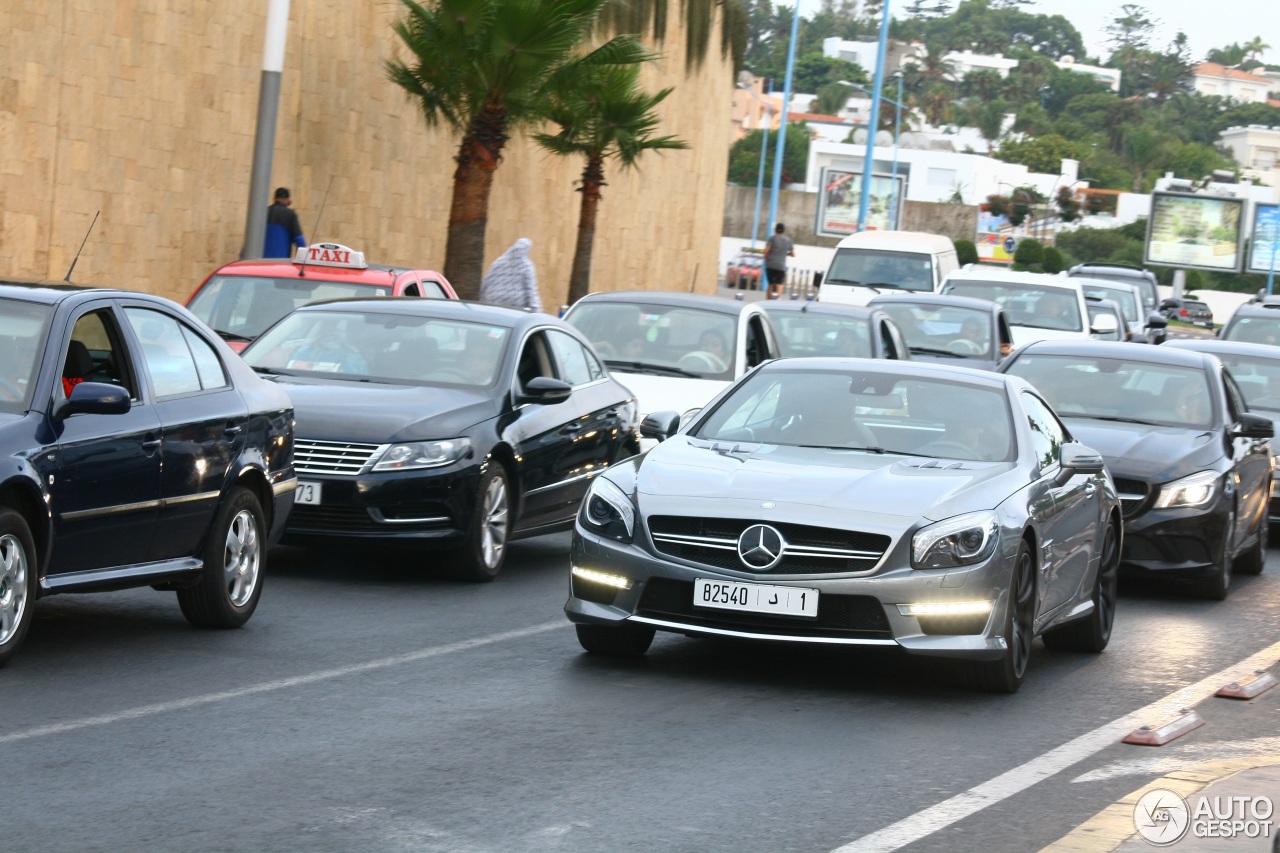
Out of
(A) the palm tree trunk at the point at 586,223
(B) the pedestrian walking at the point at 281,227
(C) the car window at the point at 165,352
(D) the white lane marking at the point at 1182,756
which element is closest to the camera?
(D) the white lane marking at the point at 1182,756

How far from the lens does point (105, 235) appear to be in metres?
22.6

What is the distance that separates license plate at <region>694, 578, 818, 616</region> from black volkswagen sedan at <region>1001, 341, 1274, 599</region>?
204 inches

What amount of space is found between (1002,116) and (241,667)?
18845 centimetres

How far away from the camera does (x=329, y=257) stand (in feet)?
52.3

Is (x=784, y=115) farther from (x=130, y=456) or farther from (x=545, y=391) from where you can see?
(x=130, y=456)

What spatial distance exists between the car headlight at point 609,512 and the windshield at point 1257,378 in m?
10.3

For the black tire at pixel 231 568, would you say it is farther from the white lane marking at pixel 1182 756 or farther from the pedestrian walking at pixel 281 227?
the pedestrian walking at pixel 281 227

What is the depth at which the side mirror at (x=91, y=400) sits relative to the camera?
25.8 ft

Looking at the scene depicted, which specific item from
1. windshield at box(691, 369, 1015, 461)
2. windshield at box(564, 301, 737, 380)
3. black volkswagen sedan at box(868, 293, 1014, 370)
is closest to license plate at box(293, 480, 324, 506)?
windshield at box(691, 369, 1015, 461)

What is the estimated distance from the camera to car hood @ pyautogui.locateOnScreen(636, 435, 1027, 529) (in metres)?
8.27

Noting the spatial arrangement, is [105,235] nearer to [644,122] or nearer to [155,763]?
[644,122]

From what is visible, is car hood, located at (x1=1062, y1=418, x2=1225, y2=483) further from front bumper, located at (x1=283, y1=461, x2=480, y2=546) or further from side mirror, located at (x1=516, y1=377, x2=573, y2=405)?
front bumper, located at (x1=283, y1=461, x2=480, y2=546)

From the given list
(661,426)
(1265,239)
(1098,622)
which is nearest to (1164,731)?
(1098,622)

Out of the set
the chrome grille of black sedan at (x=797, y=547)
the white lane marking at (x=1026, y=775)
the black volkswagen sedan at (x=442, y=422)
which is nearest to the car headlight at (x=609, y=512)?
the chrome grille of black sedan at (x=797, y=547)
